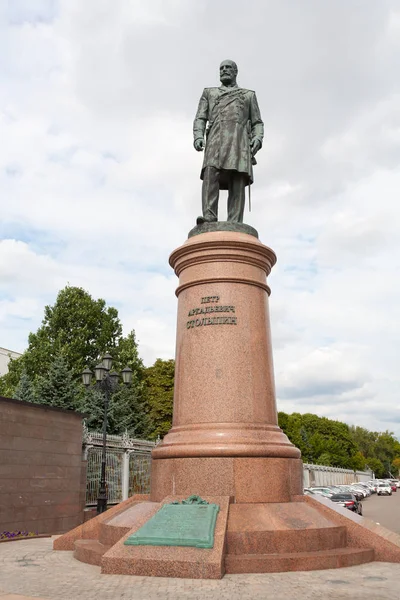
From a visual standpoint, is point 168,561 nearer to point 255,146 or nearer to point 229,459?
point 229,459

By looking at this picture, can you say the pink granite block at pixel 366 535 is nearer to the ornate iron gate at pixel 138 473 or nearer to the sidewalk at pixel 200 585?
the sidewalk at pixel 200 585

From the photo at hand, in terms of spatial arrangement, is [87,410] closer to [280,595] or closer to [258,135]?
[258,135]

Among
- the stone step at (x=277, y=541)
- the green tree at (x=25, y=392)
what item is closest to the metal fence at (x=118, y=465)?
the green tree at (x=25, y=392)

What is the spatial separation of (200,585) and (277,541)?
1.48 meters

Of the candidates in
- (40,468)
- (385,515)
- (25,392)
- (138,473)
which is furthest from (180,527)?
(385,515)

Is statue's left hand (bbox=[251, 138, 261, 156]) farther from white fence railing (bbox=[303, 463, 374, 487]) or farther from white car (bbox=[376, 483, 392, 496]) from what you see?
white car (bbox=[376, 483, 392, 496])

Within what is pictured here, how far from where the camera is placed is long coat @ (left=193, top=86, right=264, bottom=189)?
10.4 meters

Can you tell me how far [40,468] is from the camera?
13977 millimetres

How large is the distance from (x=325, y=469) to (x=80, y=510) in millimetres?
51152

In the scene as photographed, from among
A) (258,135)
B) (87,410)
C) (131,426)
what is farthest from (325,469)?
(258,135)

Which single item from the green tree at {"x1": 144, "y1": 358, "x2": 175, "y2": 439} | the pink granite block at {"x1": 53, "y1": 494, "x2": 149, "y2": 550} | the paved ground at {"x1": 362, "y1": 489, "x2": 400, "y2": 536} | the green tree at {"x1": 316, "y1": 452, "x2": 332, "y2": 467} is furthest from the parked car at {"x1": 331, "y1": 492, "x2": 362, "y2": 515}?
the green tree at {"x1": 316, "y1": 452, "x2": 332, "y2": 467}

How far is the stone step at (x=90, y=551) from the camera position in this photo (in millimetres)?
6895

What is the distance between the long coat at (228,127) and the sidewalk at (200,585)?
702 centimetres

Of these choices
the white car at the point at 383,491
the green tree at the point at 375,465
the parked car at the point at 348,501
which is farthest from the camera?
the green tree at the point at 375,465
